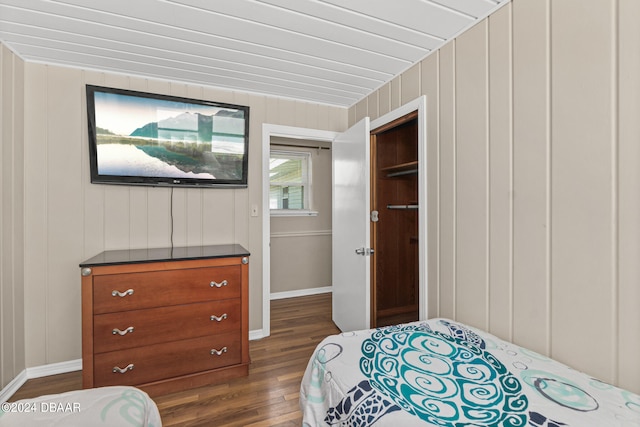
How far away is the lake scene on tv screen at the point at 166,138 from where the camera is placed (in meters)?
2.23

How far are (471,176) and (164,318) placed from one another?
227cm

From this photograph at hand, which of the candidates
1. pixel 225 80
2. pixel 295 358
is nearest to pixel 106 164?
pixel 225 80

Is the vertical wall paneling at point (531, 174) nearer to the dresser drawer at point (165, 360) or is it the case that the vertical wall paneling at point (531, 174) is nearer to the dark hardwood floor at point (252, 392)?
the dark hardwood floor at point (252, 392)

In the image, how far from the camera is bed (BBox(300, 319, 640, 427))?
2.90 ft

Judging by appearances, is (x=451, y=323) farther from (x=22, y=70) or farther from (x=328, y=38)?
(x=22, y=70)

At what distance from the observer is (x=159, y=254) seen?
210cm

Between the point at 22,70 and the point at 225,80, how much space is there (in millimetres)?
1464

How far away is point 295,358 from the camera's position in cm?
240

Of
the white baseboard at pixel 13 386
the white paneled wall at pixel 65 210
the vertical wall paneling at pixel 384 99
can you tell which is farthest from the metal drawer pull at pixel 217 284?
the vertical wall paneling at pixel 384 99

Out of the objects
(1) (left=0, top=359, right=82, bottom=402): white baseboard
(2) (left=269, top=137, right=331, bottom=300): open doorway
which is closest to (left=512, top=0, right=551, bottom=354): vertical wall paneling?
(2) (left=269, top=137, right=331, bottom=300): open doorway

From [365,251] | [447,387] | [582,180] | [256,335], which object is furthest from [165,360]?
[582,180]

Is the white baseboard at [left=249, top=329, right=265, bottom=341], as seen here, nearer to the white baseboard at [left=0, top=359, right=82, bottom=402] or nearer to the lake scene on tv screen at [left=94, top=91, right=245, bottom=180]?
the white baseboard at [left=0, top=359, right=82, bottom=402]

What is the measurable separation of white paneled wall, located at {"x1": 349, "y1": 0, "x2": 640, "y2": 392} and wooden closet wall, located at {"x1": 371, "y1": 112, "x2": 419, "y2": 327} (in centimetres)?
123

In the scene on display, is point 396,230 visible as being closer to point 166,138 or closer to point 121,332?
point 166,138
